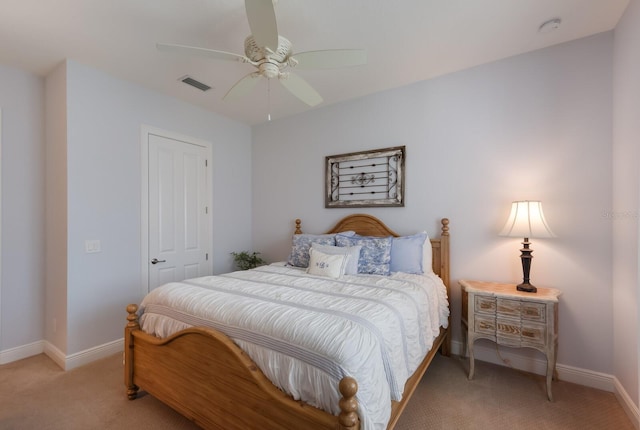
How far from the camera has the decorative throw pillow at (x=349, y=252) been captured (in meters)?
2.65

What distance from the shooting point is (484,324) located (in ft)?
7.42

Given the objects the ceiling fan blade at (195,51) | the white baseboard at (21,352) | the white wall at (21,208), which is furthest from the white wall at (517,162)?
the white baseboard at (21,352)

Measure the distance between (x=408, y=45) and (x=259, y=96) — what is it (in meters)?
1.72

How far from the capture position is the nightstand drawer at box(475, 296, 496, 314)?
224 cm

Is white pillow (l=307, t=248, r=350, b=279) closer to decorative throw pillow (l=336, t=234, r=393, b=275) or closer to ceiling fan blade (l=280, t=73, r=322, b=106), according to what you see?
decorative throw pillow (l=336, t=234, r=393, b=275)

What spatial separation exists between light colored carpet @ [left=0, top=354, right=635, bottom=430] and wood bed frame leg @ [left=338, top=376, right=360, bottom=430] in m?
0.98

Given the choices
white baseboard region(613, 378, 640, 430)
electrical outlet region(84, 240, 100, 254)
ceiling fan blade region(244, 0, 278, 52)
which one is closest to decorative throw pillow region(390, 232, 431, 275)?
white baseboard region(613, 378, 640, 430)

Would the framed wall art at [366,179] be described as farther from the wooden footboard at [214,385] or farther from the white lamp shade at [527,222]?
the wooden footboard at [214,385]

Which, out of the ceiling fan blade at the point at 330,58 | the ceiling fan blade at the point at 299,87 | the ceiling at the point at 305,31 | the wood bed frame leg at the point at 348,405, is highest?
the ceiling at the point at 305,31

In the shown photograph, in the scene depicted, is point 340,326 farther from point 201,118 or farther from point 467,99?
point 201,118

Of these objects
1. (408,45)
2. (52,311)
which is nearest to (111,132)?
(52,311)

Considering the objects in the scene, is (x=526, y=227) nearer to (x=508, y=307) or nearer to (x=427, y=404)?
(x=508, y=307)

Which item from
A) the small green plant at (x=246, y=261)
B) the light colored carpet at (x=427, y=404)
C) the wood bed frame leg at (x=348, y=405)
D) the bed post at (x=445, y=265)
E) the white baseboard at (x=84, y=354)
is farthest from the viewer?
the small green plant at (x=246, y=261)

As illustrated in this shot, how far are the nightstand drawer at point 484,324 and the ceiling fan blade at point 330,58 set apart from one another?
2092 millimetres
